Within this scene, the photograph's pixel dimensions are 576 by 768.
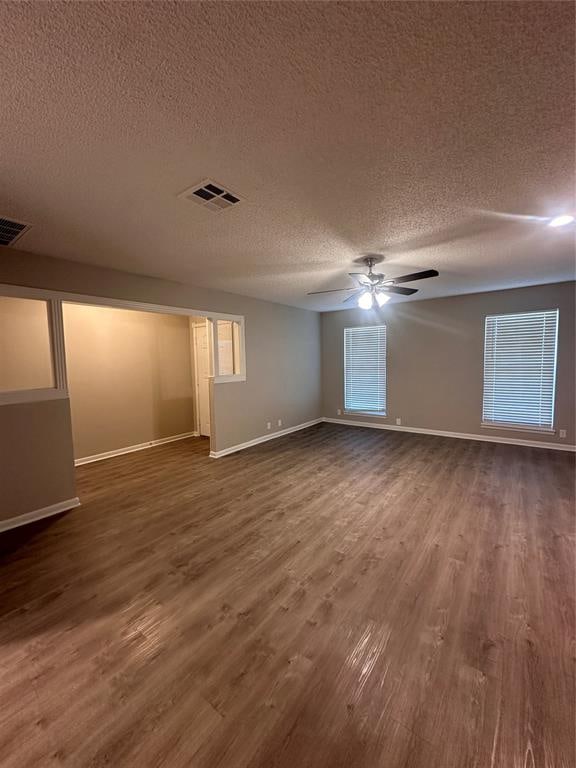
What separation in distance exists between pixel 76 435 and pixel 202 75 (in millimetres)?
5054

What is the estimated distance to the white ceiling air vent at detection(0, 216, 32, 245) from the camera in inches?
97.1

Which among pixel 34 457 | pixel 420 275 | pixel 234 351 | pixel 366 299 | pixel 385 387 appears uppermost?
pixel 420 275

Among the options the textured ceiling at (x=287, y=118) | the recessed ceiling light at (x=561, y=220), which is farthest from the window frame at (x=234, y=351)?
the recessed ceiling light at (x=561, y=220)

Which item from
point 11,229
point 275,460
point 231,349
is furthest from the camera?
point 231,349

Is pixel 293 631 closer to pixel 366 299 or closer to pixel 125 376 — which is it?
pixel 366 299

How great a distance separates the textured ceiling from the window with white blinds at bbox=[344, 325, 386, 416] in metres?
4.03

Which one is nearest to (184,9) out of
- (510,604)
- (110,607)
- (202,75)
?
(202,75)

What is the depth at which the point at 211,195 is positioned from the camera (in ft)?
7.03

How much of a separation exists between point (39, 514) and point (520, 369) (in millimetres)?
7090

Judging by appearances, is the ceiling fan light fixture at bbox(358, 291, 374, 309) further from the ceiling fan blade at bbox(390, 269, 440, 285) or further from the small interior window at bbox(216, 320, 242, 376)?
the small interior window at bbox(216, 320, 242, 376)

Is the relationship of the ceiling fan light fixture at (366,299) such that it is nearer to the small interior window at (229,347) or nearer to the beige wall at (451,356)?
the small interior window at (229,347)

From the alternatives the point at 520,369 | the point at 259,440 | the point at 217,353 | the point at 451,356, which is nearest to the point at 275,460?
the point at 259,440

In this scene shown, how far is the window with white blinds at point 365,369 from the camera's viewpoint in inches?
269

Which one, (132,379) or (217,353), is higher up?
(217,353)
